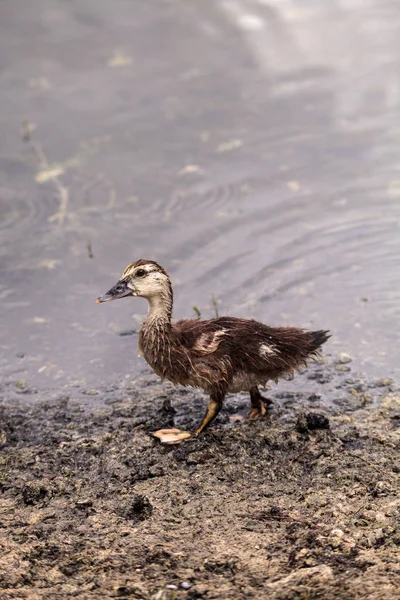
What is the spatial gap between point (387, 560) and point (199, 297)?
A: 4665 mm

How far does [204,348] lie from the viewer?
6207mm

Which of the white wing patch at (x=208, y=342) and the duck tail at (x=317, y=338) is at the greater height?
the white wing patch at (x=208, y=342)

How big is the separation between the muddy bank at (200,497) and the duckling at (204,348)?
0.38 meters

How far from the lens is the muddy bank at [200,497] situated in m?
4.37

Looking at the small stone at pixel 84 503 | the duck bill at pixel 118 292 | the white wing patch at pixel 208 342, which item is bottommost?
the small stone at pixel 84 503

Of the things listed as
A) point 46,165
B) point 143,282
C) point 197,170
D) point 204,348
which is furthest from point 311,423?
point 46,165

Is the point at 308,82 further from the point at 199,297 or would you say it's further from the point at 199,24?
the point at 199,297

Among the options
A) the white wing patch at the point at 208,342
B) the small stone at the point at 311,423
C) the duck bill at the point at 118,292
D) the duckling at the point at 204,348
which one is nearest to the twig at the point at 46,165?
the duck bill at the point at 118,292

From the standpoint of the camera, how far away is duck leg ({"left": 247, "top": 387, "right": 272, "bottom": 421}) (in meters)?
6.49

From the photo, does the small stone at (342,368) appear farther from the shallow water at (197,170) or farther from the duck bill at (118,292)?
the duck bill at (118,292)

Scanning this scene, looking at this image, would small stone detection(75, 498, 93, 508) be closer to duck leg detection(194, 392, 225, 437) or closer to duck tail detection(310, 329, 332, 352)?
duck leg detection(194, 392, 225, 437)

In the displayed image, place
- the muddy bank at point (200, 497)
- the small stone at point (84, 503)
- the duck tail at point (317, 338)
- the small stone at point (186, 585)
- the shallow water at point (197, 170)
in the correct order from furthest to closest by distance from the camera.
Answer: the shallow water at point (197, 170) < the duck tail at point (317, 338) < the small stone at point (84, 503) < the muddy bank at point (200, 497) < the small stone at point (186, 585)

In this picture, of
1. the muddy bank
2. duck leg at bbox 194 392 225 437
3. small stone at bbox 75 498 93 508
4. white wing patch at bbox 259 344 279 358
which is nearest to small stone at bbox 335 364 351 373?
the muddy bank

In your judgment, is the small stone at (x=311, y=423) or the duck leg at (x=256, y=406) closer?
the small stone at (x=311, y=423)
